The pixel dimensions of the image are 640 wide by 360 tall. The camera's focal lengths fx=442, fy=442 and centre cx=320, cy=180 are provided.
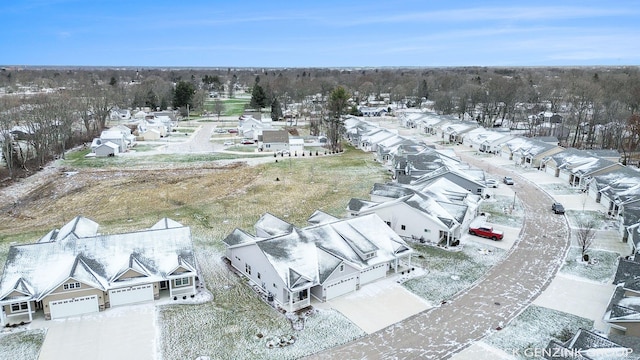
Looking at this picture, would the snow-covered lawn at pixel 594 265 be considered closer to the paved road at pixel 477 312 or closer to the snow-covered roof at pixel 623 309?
the paved road at pixel 477 312

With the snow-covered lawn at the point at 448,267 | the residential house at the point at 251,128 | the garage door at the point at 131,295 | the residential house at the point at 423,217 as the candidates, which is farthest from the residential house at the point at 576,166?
A: the residential house at the point at 251,128

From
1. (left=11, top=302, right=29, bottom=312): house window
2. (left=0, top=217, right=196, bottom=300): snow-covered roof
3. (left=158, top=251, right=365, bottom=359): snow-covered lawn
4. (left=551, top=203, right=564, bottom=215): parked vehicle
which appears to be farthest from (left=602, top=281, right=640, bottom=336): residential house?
(left=11, top=302, right=29, bottom=312): house window

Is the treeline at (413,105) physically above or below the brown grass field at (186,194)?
above

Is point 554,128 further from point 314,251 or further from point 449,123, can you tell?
point 314,251

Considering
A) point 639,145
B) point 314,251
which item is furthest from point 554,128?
point 314,251

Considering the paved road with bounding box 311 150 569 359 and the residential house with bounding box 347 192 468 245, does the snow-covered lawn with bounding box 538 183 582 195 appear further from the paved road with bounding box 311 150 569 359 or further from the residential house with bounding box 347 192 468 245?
the residential house with bounding box 347 192 468 245

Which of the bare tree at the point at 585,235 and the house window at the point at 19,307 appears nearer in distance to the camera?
the house window at the point at 19,307
